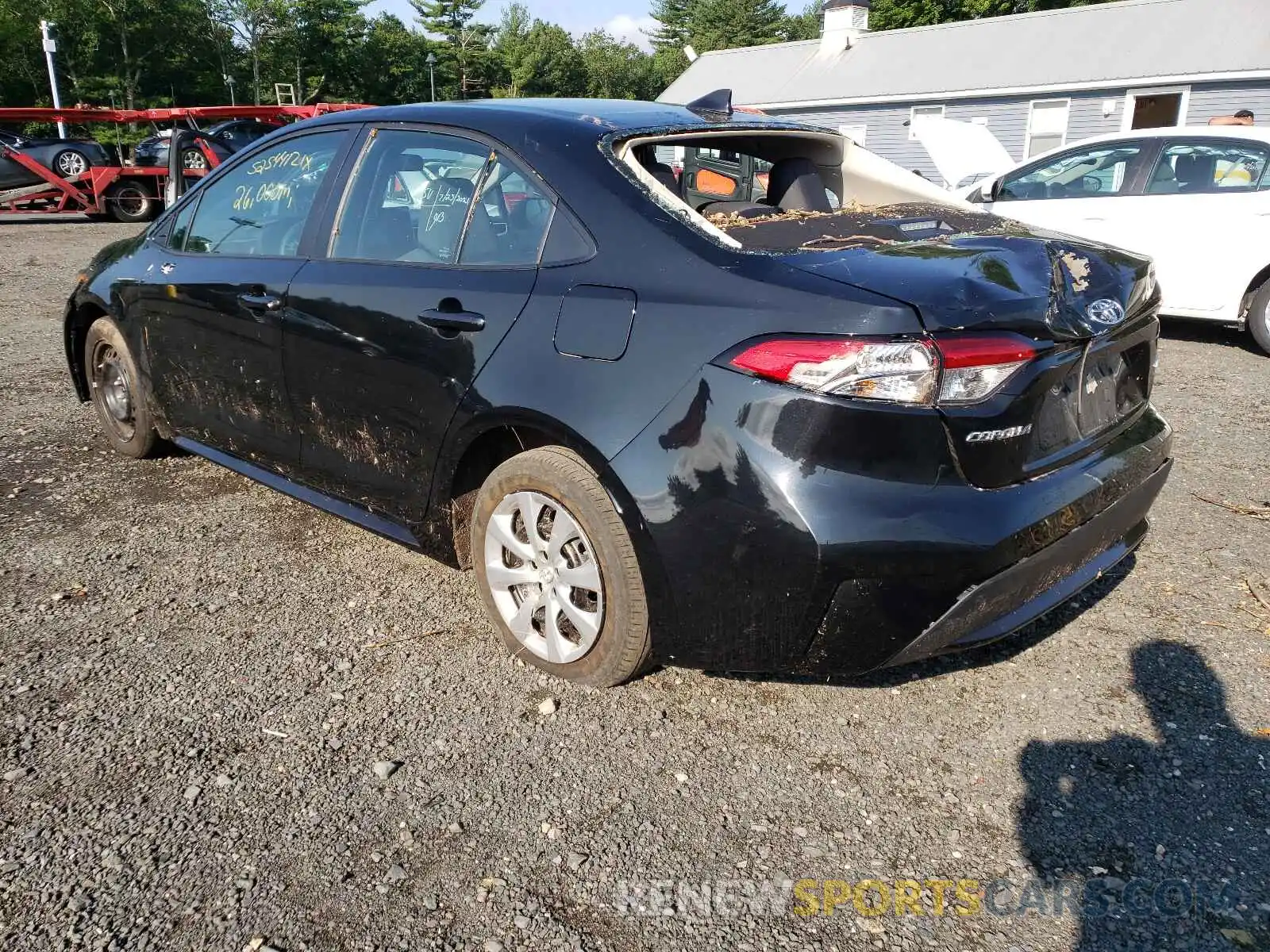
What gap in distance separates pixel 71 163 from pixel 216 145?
335cm

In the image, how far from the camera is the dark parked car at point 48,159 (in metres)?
16.5

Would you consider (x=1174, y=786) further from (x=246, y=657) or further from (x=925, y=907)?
(x=246, y=657)

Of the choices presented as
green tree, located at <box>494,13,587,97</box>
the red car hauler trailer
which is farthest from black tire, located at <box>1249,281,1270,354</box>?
green tree, located at <box>494,13,587,97</box>

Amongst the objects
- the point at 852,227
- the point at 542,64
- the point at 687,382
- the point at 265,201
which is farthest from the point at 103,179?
the point at 542,64

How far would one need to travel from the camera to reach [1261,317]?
7.12 m

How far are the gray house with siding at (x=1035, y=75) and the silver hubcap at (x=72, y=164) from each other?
14.0 meters

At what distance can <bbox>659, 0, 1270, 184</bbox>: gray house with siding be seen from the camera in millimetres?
20547

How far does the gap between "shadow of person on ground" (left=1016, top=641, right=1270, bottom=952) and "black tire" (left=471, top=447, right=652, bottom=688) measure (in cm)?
109

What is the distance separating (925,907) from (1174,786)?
84cm

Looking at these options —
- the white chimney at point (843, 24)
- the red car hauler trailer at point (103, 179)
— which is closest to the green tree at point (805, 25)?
the white chimney at point (843, 24)

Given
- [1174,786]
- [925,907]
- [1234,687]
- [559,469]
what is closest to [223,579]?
[559,469]

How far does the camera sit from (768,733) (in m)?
2.73

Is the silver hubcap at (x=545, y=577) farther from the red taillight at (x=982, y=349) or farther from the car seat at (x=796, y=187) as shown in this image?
the car seat at (x=796, y=187)

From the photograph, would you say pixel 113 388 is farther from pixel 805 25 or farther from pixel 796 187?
pixel 805 25
